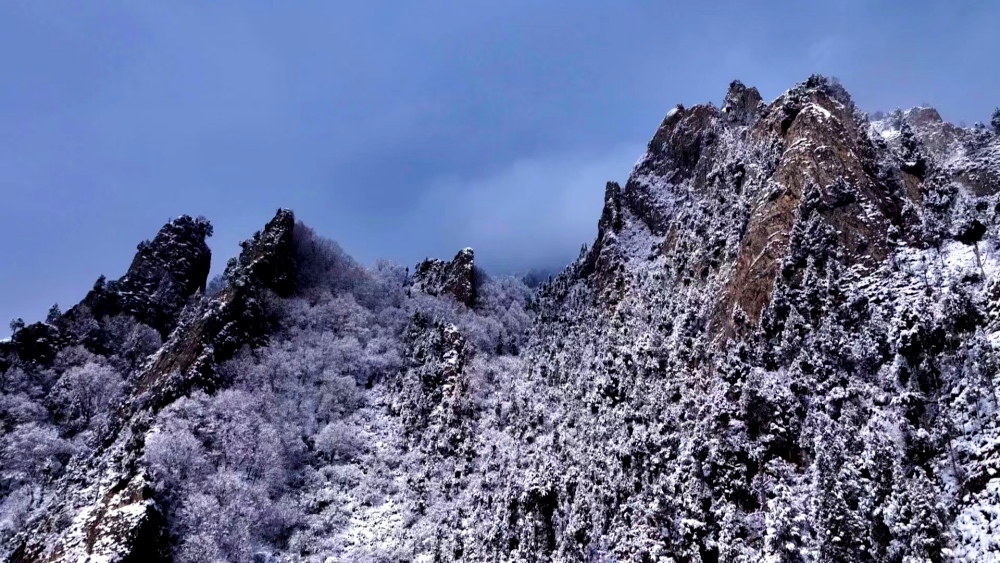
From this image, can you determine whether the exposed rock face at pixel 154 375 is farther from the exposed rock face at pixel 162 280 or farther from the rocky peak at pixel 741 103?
the rocky peak at pixel 741 103

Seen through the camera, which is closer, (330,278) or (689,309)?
(689,309)

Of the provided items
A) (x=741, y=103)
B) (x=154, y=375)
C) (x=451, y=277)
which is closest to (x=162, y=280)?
(x=154, y=375)

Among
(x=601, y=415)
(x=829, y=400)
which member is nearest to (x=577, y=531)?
(x=601, y=415)

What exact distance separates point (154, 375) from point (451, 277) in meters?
48.7

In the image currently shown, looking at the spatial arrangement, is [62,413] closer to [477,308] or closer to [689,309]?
[477,308]

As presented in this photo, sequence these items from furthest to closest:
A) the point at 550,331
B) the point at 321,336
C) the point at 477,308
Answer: the point at 477,308 → the point at 321,336 → the point at 550,331

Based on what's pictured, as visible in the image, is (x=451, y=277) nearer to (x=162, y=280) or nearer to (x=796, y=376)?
(x=162, y=280)

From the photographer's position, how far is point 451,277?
9881cm

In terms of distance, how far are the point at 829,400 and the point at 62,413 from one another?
76024 millimetres

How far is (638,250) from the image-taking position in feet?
222

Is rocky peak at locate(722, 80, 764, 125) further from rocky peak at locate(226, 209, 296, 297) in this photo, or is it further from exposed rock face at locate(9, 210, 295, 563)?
rocky peak at locate(226, 209, 296, 297)

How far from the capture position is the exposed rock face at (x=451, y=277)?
9475 cm

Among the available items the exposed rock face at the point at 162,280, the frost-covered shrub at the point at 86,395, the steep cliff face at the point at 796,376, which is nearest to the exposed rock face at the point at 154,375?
the exposed rock face at the point at 162,280

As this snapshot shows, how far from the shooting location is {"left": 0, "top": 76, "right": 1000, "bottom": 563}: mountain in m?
25.4
